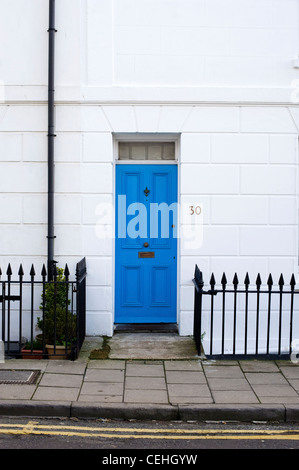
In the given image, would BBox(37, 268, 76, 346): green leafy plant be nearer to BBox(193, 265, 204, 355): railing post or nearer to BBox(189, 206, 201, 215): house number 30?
BBox(193, 265, 204, 355): railing post

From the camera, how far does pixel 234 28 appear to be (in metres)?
7.57

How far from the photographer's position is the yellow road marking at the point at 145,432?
15.5 ft

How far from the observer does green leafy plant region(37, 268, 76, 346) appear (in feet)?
21.8

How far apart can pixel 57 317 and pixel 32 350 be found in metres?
0.53

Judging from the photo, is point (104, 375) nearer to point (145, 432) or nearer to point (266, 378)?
point (145, 432)

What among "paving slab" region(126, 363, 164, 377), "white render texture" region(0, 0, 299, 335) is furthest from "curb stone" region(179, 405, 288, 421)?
"white render texture" region(0, 0, 299, 335)

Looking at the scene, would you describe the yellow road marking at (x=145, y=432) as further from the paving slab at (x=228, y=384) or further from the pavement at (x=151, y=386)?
the paving slab at (x=228, y=384)

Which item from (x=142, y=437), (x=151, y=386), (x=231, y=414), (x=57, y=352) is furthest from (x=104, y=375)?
(x=231, y=414)

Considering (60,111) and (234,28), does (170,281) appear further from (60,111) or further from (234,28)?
(234,28)

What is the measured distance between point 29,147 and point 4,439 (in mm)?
4326

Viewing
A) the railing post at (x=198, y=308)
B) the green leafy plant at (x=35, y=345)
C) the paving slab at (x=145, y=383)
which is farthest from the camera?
the green leafy plant at (x=35, y=345)

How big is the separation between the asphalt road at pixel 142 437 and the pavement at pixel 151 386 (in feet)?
0.39

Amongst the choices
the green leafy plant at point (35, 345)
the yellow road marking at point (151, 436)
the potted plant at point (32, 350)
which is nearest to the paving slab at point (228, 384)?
the yellow road marking at point (151, 436)

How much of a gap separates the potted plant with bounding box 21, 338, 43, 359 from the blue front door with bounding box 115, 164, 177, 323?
1.40 meters
